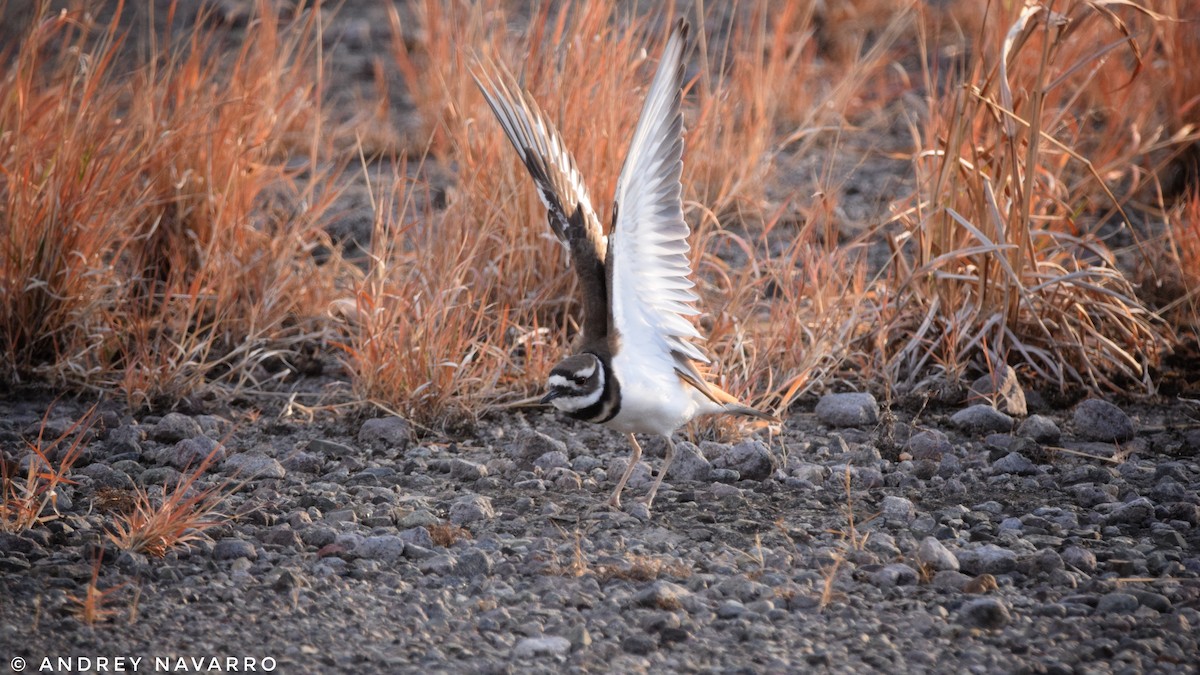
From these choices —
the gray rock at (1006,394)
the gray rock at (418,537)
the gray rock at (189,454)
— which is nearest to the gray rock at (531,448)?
the gray rock at (418,537)

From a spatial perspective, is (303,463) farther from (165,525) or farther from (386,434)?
(165,525)

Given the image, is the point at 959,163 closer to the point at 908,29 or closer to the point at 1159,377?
the point at 1159,377

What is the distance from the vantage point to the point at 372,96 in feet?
27.1

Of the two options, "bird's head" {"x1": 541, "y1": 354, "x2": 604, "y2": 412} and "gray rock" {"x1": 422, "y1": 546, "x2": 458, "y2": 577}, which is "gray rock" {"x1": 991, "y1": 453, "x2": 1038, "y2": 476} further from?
"gray rock" {"x1": 422, "y1": 546, "x2": 458, "y2": 577}

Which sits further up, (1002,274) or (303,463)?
(1002,274)

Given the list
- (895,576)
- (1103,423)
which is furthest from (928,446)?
(895,576)

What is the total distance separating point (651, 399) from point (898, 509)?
33.5 inches

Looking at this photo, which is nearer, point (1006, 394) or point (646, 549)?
point (646, 549)

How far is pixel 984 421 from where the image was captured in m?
4.73

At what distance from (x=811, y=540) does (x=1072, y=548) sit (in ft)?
2.44

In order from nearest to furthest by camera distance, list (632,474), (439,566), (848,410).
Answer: (439,566)
(632,474)
(848,410)

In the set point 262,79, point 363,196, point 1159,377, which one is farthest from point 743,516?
point 363,196

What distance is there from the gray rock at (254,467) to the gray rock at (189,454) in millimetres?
55

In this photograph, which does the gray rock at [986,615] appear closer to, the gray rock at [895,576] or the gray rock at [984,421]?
the gray rock at [895,576]
